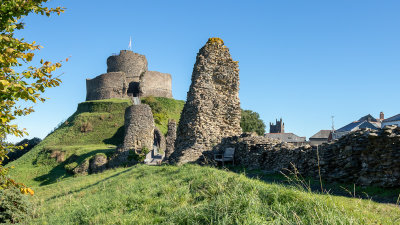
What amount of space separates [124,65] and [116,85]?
5287 mm

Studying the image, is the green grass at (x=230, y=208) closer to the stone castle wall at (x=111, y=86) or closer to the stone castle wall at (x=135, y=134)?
the stone castle wall at (x=135, y=134)

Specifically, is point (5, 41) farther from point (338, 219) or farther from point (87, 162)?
A: point (87, 162)

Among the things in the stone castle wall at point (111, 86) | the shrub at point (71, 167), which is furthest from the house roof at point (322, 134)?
Result: the shrub at point (71, 167)

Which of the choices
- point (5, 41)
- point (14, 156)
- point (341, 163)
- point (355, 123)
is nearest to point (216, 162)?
point (341, 163)

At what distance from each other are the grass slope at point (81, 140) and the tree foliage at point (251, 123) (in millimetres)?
13100

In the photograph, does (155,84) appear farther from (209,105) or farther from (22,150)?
(209,105)

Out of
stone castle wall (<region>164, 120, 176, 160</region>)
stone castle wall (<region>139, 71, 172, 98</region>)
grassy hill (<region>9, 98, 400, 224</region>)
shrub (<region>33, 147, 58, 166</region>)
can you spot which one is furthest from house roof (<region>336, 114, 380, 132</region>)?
stone castle wall (<region>139, 71, 172, 98</region>)

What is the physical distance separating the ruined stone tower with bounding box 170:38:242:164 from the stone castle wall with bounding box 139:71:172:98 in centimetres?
4449

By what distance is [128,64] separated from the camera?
2515 inches

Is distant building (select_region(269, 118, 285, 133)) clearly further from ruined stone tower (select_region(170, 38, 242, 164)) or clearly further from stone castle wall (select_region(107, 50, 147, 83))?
ruined stone tower (select_region(170, 38, 242, 164))

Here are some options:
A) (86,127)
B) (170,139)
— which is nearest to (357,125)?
(170,139)

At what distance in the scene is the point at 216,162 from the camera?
14898 mm

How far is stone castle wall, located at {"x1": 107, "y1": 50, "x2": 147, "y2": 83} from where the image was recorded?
63.7 m

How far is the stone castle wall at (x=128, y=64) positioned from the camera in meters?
63.7
